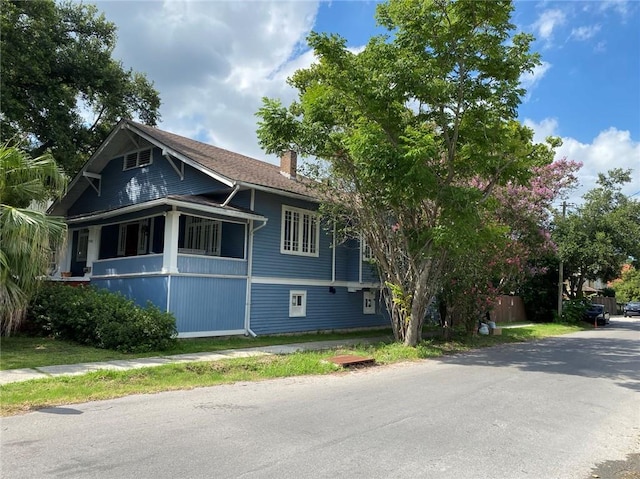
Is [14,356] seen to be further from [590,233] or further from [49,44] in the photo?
[590,233]

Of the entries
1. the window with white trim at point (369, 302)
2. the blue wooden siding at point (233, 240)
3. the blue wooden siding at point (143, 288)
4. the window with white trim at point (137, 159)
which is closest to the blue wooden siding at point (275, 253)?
the blue wooden siding at point (233, 240)

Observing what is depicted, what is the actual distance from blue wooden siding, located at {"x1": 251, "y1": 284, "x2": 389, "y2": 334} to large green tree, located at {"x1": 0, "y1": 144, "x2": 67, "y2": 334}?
268 inches

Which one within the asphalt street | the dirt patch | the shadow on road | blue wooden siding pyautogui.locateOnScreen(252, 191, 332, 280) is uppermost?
blue wooden siding pyautogui.locateOnScreen(252, 191, 332, 280)

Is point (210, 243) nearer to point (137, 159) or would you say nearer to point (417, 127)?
point (137, 159)

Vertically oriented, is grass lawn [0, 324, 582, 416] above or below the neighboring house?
below

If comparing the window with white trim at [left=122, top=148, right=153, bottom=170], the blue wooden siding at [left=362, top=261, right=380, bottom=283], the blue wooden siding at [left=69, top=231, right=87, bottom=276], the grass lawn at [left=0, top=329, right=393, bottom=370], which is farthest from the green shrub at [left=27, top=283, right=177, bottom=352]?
the blue wooden siding at [left=362, top=261, right=380, bottom=283]

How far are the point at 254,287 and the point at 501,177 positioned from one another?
27.9 ft

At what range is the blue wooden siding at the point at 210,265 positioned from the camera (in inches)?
585

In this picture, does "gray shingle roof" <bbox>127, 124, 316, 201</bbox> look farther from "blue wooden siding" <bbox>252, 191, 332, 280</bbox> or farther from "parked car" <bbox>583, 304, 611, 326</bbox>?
"parked car" <bbox>583, 304, 611, 326</bbox>

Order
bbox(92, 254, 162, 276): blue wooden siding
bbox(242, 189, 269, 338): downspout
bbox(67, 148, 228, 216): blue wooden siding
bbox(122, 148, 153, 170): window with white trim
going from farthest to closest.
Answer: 1. bbox(122, 148, 153, 170): window with white trim
2. bbox(67, 148, 228, 216): blue wooden siding
3. bbox(242, 189, 269, 338): downspout
4. bbox(92, 254, 162, 276): blue wooden siding

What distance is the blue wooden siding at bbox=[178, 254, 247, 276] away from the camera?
14.9 m

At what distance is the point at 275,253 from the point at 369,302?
19.9 ft

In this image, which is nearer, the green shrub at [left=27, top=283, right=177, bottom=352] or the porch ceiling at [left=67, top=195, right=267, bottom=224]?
the green shrub at [left=27, top=283, right=177, bottom=352]

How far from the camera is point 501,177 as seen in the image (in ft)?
49.9
